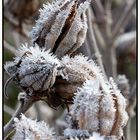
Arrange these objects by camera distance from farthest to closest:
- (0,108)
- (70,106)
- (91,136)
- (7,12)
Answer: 1. (7,12)
2. (0,108)
3. (70,106)
4. (91,136)

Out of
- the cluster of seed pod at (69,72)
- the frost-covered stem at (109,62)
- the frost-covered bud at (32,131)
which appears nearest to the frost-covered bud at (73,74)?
the cluster of seed pod at (69,72)

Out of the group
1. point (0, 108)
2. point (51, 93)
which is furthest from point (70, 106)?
point (0, 108)

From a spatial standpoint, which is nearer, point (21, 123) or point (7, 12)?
point (21, 123)

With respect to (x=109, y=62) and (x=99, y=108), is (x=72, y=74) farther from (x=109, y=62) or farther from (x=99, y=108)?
(x=109, y=62)

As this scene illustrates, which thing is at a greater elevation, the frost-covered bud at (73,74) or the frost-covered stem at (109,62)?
the frost-covered stem at (109,62)

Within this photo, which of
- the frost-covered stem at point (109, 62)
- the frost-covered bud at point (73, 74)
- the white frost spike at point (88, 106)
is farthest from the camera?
the frost-covered stem at point (109, 62)

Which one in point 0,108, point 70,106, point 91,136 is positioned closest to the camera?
point 91,136

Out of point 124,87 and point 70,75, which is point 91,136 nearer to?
point 70,75

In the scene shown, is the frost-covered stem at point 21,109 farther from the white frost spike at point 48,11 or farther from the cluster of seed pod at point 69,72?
the white frost spike at point 48,11
